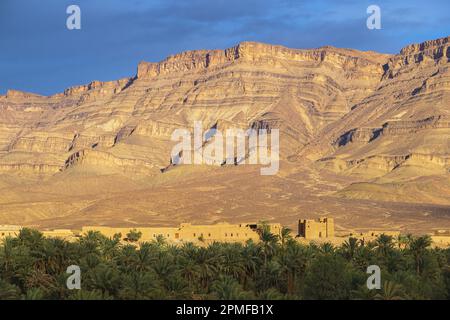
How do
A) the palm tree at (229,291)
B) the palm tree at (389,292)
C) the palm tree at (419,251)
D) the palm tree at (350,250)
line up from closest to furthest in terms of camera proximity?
1. the palm tree at (229,291)
2. the palm tree at (389,292)
3. the palm tree at (419,251)
4. the palm tree at (350,250)

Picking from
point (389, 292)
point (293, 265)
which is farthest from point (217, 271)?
point (389, 292)

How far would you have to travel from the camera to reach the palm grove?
168ft

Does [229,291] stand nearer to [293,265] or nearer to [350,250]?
[293,265]

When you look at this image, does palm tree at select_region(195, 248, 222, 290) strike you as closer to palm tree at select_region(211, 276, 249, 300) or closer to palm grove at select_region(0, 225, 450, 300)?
palm grove at select_region(0, 225, 450, 300)

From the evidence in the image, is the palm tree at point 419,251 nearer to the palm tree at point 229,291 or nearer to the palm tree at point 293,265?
the palm tree at point 293,265

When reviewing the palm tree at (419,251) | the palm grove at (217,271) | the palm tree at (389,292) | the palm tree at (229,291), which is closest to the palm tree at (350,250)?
the palm grove at (217,271)

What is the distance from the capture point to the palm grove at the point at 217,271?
51188 mm

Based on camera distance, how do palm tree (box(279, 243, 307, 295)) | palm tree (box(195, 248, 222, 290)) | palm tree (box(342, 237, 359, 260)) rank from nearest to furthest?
palm tree (box(195, 248, 222, 290)) < palm tree (box(279, 243, 307, 295)) < palm tree (box(342, 237, 359, 260))

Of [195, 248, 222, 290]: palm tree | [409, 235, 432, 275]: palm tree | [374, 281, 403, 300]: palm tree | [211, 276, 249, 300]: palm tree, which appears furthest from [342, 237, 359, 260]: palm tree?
[211, 276, 249, 300]: palm tree

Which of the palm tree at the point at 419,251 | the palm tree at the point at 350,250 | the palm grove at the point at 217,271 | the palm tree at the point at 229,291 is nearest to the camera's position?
the palm tree at the point at 229,291

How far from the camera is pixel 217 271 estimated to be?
61125mm

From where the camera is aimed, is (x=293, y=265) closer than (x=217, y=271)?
No

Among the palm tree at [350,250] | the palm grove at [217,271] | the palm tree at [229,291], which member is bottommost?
the palm tree at [229,291]
